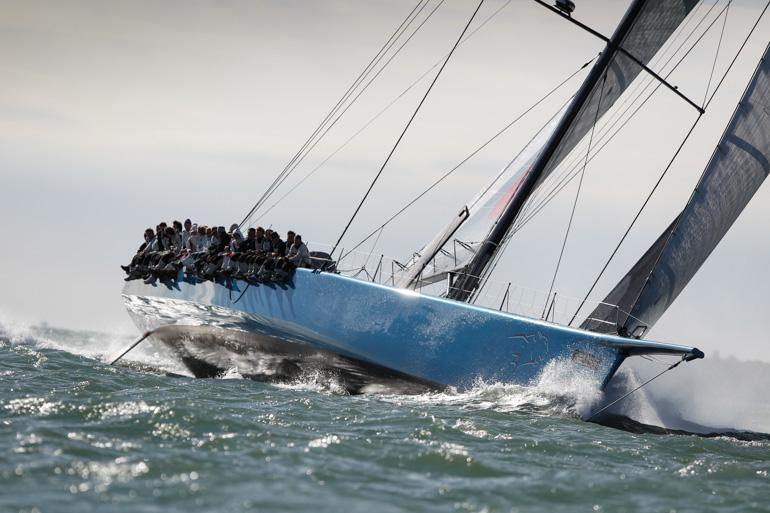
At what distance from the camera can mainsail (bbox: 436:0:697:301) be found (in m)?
13.7

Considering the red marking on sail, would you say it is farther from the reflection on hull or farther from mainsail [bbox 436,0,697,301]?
the reflection on hull

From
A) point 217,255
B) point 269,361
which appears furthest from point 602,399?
point 217,255

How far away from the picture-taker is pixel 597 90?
14.0m

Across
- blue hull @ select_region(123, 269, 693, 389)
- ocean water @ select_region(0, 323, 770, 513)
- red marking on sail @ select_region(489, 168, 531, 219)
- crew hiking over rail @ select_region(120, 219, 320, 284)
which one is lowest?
ocean water @ select_region(0, 323, 770, 513)

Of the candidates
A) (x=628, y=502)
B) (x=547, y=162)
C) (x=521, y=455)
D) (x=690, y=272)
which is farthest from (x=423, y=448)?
(x=547, y=162)

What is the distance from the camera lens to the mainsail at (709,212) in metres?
12.1

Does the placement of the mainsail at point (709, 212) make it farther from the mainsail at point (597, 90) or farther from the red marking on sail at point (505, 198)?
the red marking on sail at point (505, 198)

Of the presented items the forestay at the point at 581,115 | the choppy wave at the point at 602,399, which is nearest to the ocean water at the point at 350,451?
the choppy wave at the point at 602,399

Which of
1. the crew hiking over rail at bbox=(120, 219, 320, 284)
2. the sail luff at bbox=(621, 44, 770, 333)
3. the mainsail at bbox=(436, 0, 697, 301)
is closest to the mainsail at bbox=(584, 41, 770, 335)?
the sail luff at bbox=(621, 44, 770, 333)

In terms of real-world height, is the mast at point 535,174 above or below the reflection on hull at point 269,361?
above

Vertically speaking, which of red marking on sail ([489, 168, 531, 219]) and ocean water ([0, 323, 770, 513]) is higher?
red marking on sail ([489, 168, 531, 219])

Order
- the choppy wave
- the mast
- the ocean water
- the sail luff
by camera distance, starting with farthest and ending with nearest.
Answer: the mast, the sail luff, the choppy wave, the ocean water

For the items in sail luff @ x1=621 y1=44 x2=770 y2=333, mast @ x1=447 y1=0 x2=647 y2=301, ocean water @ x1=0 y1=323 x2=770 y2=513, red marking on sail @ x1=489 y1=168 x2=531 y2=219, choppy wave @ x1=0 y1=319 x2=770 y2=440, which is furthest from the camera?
red marking on sail @ x1=489 y1=168 x2=531 y2=219

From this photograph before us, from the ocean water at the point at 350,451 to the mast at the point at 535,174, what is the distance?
6.64ft
